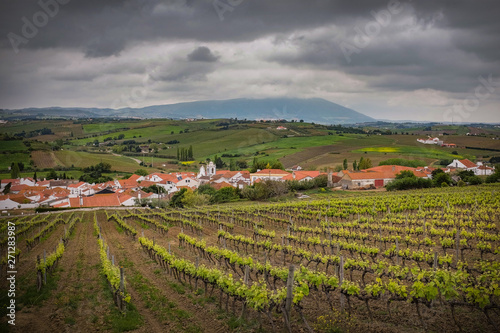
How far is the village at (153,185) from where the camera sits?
64.4 meters

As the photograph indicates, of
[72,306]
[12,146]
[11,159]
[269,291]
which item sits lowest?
[11,159]

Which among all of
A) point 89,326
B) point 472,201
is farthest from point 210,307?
point 472,201

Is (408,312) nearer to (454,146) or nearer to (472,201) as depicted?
(472,201)

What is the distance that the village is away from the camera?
64375 mm

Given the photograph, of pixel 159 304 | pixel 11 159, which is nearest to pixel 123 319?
pixel 159 304

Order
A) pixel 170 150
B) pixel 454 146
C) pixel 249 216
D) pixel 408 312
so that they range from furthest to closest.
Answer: pixel 170 150 < pixel 454 146 < pixel 249 216 < pixel 408 312

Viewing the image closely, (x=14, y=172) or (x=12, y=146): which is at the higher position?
(x=12, y=146)

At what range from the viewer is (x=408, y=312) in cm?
1007

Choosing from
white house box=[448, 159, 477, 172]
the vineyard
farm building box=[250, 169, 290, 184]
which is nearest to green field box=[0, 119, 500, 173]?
white house box=[448, 159, 477, 172]

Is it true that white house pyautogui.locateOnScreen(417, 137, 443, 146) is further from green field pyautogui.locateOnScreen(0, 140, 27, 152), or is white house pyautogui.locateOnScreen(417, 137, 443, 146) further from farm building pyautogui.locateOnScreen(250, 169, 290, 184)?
green field pyautogui.locateOnScreen(0, 140, 27, 152)

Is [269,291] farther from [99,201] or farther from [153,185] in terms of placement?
[153,185]

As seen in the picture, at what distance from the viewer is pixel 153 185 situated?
273 feet

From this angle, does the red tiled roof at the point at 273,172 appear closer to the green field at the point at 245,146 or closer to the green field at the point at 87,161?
the green field at the point at 245,146

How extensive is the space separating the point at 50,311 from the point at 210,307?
210 inches
